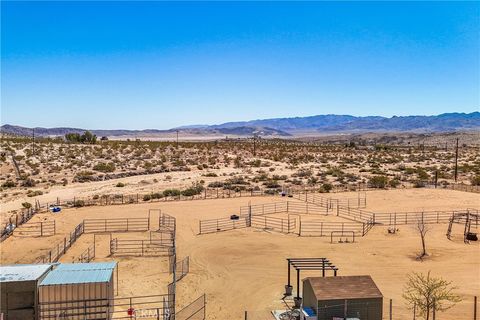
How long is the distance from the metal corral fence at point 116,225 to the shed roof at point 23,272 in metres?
14.4

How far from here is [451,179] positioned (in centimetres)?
5903

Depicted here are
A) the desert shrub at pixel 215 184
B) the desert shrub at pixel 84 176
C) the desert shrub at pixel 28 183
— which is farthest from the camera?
the desert shrub at pixel 84 176

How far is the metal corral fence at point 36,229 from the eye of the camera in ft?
97.1

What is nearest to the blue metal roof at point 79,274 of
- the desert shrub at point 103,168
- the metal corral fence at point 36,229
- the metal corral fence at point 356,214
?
the metal corral fence at point 36,229

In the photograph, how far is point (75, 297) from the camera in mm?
15484

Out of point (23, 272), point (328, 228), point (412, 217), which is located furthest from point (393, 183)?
point (23, 272)

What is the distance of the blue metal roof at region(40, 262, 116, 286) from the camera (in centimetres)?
1559

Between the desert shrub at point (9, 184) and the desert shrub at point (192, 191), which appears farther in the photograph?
the desert shrub at point (9, 184)

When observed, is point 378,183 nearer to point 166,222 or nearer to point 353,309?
point 166,222

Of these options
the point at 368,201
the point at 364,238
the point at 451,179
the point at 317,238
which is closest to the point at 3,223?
the point at 317,238

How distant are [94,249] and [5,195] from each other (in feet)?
77.8

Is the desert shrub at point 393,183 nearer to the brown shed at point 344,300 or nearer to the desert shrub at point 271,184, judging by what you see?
the desert shrub at point 271,184

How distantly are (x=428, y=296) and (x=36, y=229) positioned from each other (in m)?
26.5

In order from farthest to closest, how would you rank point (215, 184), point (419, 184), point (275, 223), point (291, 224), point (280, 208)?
1. point (215, 184)
2. point (419, 184)
3. point (280, 208)
4. point (275, 223)
5. point (291, 224)
